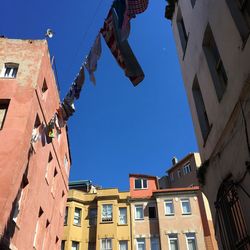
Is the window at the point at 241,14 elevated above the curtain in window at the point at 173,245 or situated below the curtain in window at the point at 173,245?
below

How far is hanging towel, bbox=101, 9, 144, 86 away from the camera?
989 centimetres

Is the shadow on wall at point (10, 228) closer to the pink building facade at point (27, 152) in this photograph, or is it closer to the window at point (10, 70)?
the pink building facade at point (27, 152)

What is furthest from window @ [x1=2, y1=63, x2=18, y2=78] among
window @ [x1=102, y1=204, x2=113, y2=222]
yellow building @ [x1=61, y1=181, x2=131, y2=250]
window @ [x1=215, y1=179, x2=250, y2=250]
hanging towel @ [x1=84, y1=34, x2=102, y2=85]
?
window @ [x1=102, y1=204, x2=113, y2=222]

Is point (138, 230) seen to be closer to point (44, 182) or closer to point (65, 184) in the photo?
point (65, 184)

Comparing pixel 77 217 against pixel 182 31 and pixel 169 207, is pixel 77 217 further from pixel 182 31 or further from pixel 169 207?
pixel 182 31

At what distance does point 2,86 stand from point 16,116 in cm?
237

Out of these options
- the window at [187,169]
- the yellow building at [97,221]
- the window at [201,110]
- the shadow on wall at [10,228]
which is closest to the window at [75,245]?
the yellow building at [97,221]

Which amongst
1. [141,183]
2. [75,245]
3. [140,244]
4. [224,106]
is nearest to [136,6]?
[224,106]

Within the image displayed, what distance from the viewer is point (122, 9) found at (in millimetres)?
10133

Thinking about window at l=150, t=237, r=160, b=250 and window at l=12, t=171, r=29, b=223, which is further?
window at l=150, t=237, r=160, b=250

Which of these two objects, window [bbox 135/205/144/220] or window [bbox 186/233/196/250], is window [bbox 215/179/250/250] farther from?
window [bbox 135/205/144/220]

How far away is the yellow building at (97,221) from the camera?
1332 inches

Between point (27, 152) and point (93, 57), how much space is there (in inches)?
249

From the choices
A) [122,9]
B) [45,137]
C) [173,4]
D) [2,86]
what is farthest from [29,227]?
[173,4]
